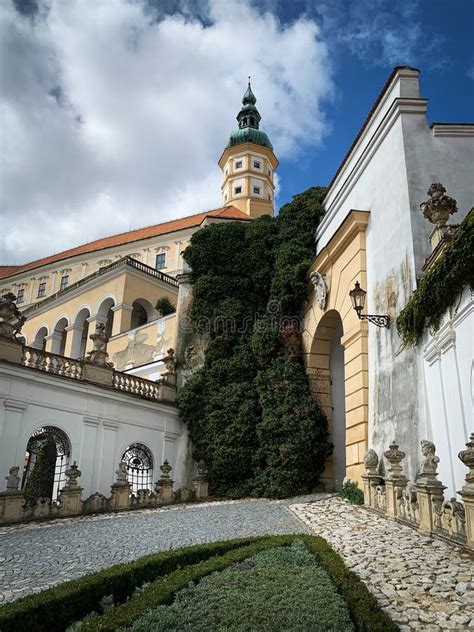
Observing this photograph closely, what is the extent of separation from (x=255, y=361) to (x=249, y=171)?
127ft

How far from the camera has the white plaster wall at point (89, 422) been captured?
15.5 metres

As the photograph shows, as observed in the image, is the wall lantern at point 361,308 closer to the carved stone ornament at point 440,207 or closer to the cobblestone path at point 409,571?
the carved stone ornament at point 440,207

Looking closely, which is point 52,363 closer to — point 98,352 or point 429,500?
point 98,352

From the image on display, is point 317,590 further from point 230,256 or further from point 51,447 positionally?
point 230,256

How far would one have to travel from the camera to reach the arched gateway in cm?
1444

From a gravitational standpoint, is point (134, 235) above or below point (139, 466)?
above

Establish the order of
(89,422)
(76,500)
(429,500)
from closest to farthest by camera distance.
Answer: (429,500) → (76,500) → (89,422)

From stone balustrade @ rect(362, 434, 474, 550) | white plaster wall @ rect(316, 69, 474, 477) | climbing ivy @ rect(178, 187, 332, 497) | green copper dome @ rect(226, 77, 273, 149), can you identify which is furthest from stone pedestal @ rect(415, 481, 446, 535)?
green copper dome @ rect(226, 77, 273, 149)

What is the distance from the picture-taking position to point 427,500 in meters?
8.45

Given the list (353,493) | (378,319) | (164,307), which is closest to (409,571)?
(353,493)

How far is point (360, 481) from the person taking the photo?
13.8 meters

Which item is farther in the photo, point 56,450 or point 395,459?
point 56,450

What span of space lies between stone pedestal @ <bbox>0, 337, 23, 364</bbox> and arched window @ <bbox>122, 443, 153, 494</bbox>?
517cm

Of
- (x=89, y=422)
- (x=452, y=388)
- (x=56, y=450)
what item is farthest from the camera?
(x=89, y=422)
